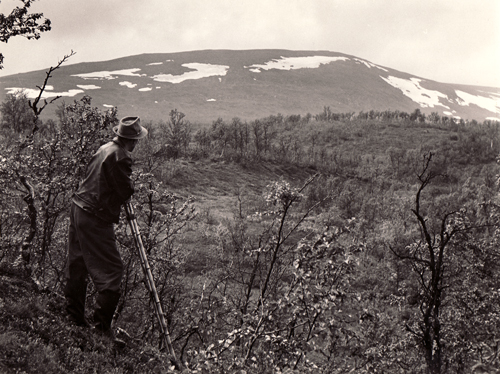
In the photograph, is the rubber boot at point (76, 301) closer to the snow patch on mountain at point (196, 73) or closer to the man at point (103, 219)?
the man at point (103, 219)

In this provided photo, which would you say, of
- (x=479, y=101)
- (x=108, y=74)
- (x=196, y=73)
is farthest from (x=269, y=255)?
(x=479, y=101)

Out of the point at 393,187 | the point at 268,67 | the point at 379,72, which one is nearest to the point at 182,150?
the point at 393,187

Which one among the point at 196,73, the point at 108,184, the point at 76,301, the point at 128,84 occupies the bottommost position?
the point at 76,301

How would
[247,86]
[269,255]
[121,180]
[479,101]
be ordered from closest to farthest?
[121,180] → [269,255] → [247,86] → [479,101]

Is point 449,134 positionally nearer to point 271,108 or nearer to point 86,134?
point 271,108

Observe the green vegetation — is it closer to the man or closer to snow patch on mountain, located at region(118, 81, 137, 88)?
the man

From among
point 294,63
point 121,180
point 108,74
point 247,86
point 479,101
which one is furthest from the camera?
point 479,101

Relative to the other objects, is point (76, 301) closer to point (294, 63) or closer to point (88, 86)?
point (88, 86)
